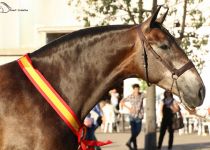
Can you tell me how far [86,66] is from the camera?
523 cm

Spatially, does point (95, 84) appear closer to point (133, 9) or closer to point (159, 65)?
point (159, 65)

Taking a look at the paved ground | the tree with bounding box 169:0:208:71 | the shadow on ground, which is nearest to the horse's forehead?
the tree with bounding box 169:0:208:71

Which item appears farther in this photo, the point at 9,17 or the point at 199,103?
the point at 9,17

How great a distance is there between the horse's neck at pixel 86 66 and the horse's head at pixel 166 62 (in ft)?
0.53

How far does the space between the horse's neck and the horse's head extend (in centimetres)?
16

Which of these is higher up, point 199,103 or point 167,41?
point 167,41

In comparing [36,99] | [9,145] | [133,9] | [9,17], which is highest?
[9,17]

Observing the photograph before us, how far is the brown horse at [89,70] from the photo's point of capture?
4.98 m

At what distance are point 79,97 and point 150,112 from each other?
10910mm

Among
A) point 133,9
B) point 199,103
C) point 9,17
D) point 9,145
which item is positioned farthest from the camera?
point 9,17

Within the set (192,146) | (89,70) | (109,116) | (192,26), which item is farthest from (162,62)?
(109,116)

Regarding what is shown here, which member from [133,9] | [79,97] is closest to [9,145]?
[79,97]

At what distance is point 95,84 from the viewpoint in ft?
17.3

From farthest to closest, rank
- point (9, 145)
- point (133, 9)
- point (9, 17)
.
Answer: point (9, 17) < point (133, 9) < point (9, 145)
